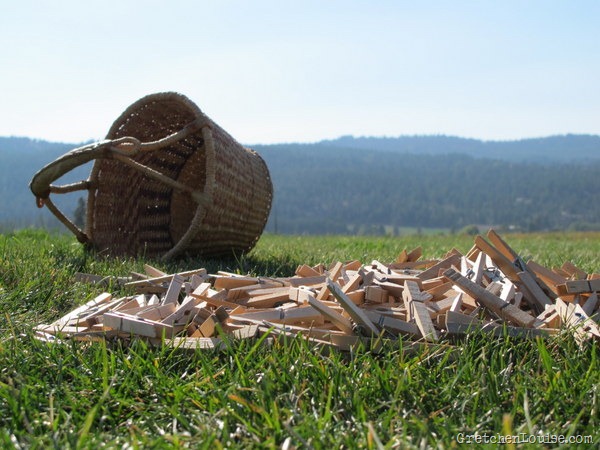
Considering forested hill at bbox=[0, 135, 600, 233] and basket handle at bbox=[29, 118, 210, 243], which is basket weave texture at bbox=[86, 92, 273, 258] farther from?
forested hill at bbox=[0, 135, 600, 233]

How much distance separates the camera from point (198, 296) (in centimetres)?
298

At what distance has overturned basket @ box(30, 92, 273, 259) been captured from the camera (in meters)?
5.40

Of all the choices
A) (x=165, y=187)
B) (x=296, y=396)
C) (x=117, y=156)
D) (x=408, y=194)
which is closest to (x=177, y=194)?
(x=165, y=187)

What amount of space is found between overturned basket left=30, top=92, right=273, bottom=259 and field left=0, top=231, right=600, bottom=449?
2838mm

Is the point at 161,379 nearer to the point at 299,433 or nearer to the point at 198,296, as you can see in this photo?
the point at 299,433

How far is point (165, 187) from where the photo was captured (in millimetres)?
7031

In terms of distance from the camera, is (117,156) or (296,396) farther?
(117,156)

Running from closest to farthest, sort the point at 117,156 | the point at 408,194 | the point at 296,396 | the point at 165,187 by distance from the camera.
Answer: the point at 296,396 < the point at 117,156 < the point at 165,187 < the point at 408,194

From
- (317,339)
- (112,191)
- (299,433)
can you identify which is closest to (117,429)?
(299,433)

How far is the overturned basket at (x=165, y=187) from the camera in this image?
17.7 feet

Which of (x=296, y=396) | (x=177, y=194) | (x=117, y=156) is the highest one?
(x=117, y=156)

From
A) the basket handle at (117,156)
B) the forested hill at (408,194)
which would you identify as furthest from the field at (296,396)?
the forested hill at (408,194)

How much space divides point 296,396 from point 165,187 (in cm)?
531

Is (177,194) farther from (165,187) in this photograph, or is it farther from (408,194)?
(408,194)
